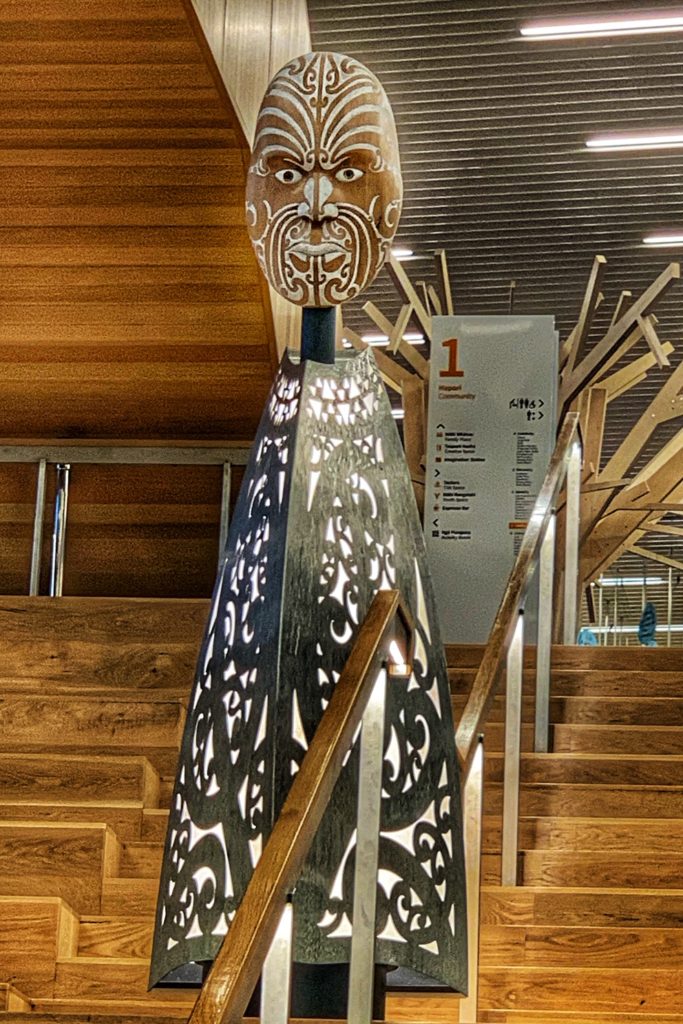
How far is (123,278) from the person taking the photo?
21.5 ft

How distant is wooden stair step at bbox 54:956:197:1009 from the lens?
3770 millimetres

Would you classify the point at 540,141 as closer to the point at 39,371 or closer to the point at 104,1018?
the point at 39,371

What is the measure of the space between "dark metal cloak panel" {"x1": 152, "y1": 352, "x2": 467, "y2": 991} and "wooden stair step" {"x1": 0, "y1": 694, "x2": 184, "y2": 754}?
6.78 feet

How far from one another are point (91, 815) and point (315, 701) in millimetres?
1793

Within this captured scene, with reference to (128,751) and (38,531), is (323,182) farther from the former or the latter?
(38,531)

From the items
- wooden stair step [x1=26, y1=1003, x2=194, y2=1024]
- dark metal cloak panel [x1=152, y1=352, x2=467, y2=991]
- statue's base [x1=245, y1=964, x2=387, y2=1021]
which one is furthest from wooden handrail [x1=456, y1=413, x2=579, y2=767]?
wooden stair step [x1=26, y1=1003, x2=194, y2=1024]

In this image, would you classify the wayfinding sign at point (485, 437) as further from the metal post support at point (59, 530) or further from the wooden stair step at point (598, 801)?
the wooden stair step at point (598, 801)

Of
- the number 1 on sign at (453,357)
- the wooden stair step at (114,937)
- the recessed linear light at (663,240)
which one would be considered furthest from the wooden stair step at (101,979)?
the recessed linear light at (663,240)

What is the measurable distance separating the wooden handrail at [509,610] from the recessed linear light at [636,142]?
15.7 feet

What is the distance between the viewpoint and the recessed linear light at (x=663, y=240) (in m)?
11.3

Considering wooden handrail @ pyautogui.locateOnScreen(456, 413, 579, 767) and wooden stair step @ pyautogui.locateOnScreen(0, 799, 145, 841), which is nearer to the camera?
wooden handrail @ pyautogui.locateOnScreen(456, 413, 579, 767)

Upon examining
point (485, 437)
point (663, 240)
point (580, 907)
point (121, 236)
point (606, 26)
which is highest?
point (606, 26)

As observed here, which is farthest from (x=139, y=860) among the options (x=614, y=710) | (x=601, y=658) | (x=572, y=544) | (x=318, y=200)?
(x=572, y=544)

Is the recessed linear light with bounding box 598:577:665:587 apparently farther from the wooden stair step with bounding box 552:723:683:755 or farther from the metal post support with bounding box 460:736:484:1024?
the metal post support with bounding box 460:736:484:1024
